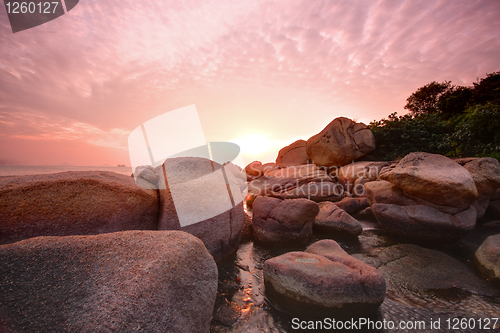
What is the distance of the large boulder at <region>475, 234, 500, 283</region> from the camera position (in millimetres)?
4172

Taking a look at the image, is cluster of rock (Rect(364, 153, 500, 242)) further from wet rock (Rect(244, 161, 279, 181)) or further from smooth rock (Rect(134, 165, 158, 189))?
wet rock (Rect(244, 161, 279, 181))

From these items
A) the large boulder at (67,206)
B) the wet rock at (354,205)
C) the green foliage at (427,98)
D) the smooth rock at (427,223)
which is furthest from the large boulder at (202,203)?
the green foliage at (427,98)

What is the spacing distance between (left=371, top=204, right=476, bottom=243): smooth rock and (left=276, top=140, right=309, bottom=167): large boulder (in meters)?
10.8

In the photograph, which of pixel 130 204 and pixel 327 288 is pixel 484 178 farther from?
pixel 130 204

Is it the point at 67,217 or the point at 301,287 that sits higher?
the point at 67,217

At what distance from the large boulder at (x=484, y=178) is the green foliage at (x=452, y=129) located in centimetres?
265

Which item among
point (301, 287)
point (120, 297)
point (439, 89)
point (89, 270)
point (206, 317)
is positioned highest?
point (439, 89)

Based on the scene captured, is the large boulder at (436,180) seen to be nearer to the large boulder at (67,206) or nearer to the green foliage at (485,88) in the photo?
the large boulder at (67,206)

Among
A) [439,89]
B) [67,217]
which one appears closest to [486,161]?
[67,217]

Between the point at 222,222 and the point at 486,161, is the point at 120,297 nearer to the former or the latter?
the point at 222,222

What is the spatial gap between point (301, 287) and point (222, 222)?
1911 millimetres

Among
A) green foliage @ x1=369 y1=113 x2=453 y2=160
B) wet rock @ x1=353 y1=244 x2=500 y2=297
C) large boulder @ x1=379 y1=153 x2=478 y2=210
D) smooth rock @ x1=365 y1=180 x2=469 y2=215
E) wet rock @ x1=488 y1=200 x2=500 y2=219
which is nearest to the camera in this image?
wet rock @ x1=353 y1=244 x2=500 y2=297

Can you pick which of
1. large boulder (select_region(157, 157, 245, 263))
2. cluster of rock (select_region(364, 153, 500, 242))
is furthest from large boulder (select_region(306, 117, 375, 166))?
large boulder (select_region(157, 157, 245, 263))

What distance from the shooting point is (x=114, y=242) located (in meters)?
2.31
